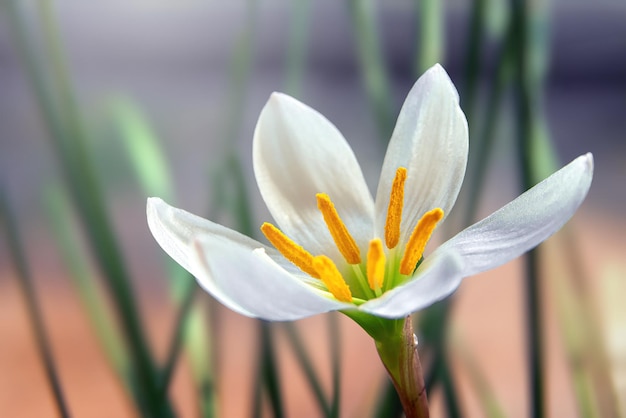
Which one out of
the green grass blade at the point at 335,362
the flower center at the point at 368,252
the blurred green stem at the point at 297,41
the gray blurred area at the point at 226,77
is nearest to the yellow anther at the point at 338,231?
the flower center at the point at 368,252

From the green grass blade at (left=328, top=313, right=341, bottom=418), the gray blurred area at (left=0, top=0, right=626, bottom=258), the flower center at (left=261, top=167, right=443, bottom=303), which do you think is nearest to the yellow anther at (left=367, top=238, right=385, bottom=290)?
the flower center at (left=261, top=167, right=443, bottom=303)

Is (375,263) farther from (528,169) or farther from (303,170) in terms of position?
(528,169)

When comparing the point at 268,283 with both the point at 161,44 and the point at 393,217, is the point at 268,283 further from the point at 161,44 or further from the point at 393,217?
the point at 161,44

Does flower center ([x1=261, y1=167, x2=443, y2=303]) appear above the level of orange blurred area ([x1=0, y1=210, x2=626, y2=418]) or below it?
above

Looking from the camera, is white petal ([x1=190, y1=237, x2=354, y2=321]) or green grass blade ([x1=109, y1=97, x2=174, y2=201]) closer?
white petal ([x1=190, y1=237, x2=354, y2=321])

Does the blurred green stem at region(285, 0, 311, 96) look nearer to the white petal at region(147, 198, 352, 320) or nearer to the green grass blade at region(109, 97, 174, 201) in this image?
the green grass blade at region(109, 97, 174, 201)

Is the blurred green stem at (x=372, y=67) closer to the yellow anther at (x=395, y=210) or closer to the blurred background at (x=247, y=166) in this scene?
the blurred background at (x=247, y=166)
